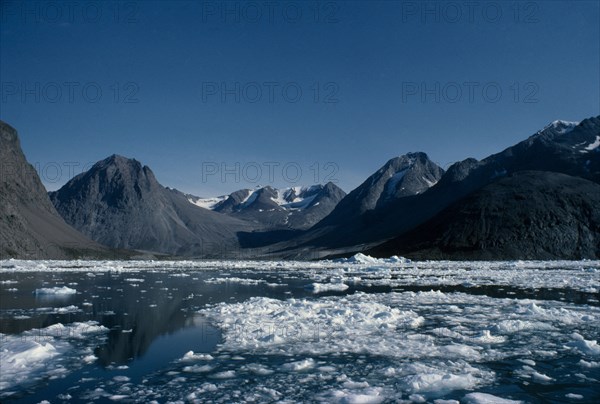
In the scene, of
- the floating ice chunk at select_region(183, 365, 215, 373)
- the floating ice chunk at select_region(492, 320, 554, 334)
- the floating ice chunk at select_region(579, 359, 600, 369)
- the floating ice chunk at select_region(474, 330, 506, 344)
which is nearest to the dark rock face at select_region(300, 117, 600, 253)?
the floating ice chunk at select_region(492, 320, 554, 334)

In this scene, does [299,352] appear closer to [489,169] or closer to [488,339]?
[488,339]

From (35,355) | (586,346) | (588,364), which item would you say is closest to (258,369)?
(35,355)

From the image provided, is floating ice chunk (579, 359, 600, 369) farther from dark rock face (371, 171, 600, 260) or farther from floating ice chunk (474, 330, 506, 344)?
dark rock face (371, 171, 600, 260)

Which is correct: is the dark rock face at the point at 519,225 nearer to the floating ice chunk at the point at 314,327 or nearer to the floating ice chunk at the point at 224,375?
the floating ice chunk at the point at 314,327

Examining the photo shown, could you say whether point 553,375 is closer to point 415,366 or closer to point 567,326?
point 415,366

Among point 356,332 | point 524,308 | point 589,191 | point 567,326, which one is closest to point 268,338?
point 356,332

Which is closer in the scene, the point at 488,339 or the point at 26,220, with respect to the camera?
the point at 488,339
